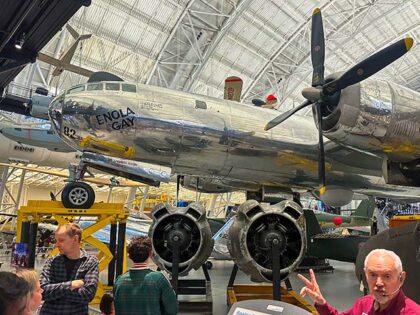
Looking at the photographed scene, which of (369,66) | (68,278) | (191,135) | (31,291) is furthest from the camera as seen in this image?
(191,135)

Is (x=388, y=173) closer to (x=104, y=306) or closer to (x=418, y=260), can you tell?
(x=418, y=260)

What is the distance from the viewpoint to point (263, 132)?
8656 mm

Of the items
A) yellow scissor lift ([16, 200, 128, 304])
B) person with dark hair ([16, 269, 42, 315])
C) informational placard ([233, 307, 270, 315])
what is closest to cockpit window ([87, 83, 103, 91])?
yellow scissor lift ([16, 200, 128, 304])

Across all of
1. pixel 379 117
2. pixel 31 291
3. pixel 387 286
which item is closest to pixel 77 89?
pixel 379 117

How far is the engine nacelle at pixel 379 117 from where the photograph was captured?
21.0ft

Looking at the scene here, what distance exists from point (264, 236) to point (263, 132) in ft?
9.48

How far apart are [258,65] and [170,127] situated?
61.5 ft

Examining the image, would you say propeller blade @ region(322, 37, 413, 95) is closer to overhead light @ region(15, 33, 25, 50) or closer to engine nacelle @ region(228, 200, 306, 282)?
engine nacelle @ region(228, 200, 306, 282)

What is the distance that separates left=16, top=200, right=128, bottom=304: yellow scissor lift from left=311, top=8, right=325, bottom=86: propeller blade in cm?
452

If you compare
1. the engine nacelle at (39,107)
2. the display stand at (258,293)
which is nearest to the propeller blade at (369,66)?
the display stand at (258,293)

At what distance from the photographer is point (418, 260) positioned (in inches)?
165

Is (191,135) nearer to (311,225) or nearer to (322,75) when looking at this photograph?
(322,75)

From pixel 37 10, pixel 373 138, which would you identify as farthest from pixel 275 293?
pixel 37 10

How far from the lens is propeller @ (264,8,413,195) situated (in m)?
6.38
